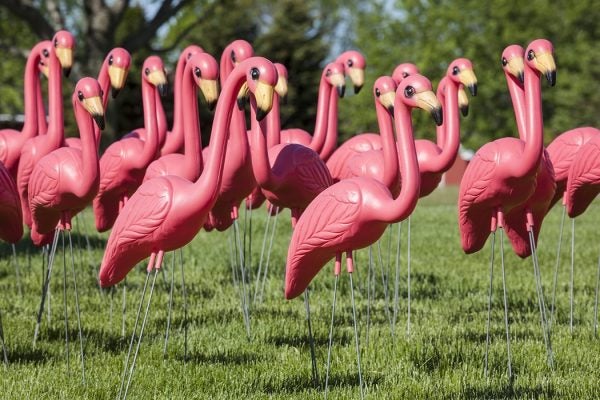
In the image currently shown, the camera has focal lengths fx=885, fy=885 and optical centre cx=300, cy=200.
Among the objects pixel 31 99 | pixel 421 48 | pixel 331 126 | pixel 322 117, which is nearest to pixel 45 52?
pixel 31 99

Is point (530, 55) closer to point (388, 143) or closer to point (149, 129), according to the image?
point (388, 143)

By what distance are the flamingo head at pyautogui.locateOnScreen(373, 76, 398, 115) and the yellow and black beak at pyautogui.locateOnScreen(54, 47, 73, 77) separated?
263 centimetres

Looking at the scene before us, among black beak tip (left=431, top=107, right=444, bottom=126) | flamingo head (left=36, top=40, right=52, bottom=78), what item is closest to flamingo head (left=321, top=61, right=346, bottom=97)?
flamingo head (left=36, top=40, right=52, bottom=78)

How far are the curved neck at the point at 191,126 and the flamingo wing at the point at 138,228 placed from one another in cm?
53

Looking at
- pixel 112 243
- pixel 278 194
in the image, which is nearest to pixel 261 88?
pixel 112 243

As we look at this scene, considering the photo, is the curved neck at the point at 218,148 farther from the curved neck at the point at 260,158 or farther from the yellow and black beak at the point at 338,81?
the yellow and black beak at the point at 338,81

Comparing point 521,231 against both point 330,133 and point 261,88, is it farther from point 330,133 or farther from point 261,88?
point 261,88

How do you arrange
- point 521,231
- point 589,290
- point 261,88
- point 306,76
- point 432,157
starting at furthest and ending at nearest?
point 306,76
point 589,290
point 432,157
point 521,231
point 261,88

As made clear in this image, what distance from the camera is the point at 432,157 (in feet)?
23.5

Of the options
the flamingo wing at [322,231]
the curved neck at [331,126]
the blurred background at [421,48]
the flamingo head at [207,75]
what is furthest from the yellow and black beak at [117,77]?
the blurred background at [421,48]

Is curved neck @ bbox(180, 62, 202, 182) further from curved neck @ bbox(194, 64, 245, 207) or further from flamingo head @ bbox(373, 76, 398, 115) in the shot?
flamingo head @ bbox(373, 76, 398, 115)

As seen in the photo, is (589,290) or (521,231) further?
(589,290)

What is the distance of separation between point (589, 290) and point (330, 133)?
356cm

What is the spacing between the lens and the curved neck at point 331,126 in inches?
327
